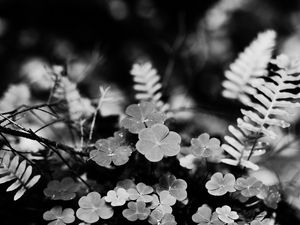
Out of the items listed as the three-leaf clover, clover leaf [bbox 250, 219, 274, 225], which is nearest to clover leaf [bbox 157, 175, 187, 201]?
the three-leaf clover

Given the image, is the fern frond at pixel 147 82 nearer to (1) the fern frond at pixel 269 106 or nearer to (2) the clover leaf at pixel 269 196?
(1) the fern frond at pixel 269 106

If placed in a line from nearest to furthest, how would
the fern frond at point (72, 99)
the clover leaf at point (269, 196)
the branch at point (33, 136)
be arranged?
1. the branch at point (33, 136)
2. the clover leaf at point (269, 196)
3. the fern frond at point (72, 99)

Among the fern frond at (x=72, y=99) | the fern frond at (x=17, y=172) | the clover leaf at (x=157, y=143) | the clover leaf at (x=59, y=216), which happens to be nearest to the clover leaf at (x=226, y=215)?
the clover leaf at (x=157, y=143)

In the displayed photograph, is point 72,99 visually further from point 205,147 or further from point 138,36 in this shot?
point 138,36

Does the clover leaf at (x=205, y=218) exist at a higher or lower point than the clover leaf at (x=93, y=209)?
higher

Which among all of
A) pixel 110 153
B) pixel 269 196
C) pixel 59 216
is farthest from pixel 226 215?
pixel 59 216

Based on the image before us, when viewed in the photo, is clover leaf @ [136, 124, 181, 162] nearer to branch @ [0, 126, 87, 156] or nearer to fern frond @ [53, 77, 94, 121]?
branch @ [0, 126, 87, 156]

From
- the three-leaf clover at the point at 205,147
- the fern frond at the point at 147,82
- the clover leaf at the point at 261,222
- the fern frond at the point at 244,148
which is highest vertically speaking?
the fern frond at the point at 147,82
